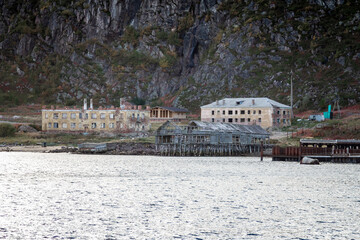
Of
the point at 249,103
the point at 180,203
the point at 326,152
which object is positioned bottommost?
the point at 180,203

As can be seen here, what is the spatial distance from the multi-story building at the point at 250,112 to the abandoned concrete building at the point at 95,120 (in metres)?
19.4

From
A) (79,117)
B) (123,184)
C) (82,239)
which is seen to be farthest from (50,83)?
(82,239)

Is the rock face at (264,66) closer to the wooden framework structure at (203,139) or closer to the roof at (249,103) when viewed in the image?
the roof at (249,103)

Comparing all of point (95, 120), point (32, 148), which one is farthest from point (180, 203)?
point (95, 120)

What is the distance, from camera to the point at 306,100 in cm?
14675

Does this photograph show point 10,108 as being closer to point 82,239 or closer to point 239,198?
point 239,198

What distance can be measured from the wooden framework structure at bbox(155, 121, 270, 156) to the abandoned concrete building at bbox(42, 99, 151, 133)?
24155mm

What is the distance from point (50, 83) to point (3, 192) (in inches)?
6068

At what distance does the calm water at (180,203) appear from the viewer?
106 feet

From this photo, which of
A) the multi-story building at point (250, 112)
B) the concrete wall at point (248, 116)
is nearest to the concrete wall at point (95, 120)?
the concrete wall at point (248, 116)

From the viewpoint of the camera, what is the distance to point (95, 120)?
416 feet

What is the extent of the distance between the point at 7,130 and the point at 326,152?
2922 inches

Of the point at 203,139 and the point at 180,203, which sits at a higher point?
the point at 203,139

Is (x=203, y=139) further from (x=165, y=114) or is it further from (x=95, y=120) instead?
(x=165, y=114)
